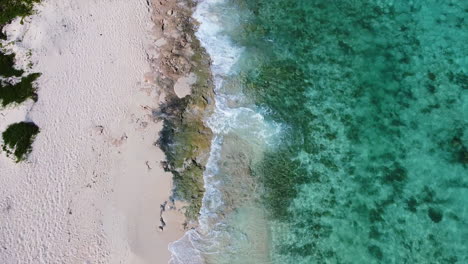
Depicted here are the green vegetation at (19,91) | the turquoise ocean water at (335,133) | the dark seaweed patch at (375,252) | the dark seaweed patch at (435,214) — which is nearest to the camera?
the dark seaweed patch at (375,252)

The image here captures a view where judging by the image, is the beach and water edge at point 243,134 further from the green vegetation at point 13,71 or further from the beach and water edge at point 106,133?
the green vegetation at point 13,71

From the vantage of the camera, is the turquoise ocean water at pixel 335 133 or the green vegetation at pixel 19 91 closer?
the turquoise ocean water at pixel 335 133

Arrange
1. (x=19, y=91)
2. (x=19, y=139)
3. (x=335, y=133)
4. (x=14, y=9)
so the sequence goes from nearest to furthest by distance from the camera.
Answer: (x=19, y=139)
(x=335, y=133)
(x=19, y=91)
(x=14, y=9)

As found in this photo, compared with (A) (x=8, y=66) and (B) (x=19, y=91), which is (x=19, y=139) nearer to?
(B) (x=19, y=91)

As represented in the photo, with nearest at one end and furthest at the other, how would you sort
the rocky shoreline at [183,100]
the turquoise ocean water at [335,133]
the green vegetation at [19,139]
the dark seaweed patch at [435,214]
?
the turquoise ocean water at [335,133], the dark seaweed patch at [435,214], the rocky shoreline at [183,100], the green vegetation at [19,139]

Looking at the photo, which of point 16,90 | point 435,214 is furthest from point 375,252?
point 16,90

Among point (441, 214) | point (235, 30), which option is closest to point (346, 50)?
point (235, 30)

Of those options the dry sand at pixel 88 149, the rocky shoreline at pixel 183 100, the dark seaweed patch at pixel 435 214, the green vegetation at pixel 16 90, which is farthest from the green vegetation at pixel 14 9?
the dark seaweed patch at pixel 435 214

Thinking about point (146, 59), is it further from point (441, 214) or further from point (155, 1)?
point (441, 214)
